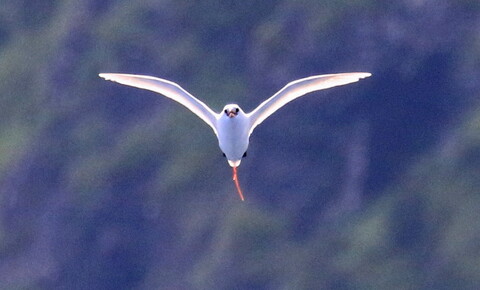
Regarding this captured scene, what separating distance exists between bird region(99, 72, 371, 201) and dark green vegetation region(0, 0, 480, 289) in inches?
471

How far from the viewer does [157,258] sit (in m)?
45.2

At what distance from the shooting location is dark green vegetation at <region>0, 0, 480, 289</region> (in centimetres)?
4391

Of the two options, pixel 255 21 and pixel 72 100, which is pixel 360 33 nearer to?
pixel 255 21

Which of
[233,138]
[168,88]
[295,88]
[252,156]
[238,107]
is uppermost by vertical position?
[252,156]

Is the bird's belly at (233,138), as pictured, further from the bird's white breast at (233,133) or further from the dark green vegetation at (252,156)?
the dark green vegetation at (252,156)

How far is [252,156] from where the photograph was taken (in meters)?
45.8

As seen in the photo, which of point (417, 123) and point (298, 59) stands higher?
point (298, 59)

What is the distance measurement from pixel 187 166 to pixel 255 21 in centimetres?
547

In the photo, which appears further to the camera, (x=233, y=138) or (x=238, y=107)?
(x=233, y=138)

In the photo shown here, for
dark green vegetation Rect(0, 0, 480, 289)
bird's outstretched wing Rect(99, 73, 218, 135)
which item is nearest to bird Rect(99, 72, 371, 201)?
bird's outstretched wing Rect(99, 73, 218, 135)

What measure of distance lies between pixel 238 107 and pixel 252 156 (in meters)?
14.6

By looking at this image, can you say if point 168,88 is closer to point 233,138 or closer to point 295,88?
point 233,138

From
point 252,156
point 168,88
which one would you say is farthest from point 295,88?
point 252,156

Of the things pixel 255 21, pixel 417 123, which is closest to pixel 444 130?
pixel 417 123
